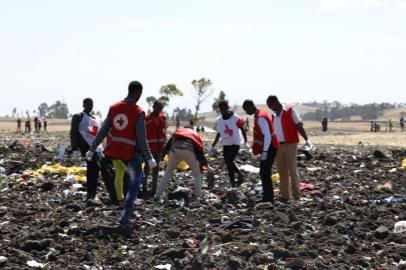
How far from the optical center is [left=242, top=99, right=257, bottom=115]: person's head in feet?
31.6

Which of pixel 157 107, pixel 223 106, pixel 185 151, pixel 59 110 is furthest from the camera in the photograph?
pixel 59 110

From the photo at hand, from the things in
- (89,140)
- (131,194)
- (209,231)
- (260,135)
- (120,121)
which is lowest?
(209,231)

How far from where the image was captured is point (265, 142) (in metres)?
9.39

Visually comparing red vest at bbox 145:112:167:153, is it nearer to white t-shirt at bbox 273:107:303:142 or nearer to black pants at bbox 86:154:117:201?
black pants at bbox 86:154:117:201

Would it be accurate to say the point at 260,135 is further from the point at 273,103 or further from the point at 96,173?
the point at 96,173

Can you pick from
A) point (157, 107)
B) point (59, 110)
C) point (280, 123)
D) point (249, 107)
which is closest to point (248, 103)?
point (249, 107)

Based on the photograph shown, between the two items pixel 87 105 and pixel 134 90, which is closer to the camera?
pixel 134 90

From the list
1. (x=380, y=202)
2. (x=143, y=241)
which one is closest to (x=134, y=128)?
(x=143, y=241)

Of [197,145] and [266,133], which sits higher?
[266,133]

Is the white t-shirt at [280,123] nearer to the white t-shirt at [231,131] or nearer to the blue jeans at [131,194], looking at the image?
the white t-shirt at [231,131]

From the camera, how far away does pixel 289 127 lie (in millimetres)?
10047

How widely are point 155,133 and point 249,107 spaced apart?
1.78 meters

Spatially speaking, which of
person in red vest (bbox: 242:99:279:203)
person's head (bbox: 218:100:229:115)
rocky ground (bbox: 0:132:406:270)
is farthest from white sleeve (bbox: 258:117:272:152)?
person's head (bbox: 218:100:229:115)

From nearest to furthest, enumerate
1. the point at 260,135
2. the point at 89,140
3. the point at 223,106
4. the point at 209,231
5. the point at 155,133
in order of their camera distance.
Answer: the point at 209,231 → the point at 260,135 → the point at 89,140 → the point at 155,133 → the point at 223,106
